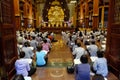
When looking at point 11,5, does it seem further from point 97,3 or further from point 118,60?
point 97,3

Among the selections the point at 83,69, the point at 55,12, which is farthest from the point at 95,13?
the point at 83,69

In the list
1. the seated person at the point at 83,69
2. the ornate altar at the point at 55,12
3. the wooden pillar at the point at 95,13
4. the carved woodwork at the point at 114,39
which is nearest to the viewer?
the seated person at the point at 83,69

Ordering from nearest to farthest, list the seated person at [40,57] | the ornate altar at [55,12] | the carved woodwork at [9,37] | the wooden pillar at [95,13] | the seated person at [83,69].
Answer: the seated person at [83,69] < the carved woodwork at [9,37] < the seated person at [40,57] < the wooden pillar at [95,13] < the ornate altar at [55,12]

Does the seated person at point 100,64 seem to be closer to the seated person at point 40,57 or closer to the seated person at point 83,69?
the seated person at point 83,69

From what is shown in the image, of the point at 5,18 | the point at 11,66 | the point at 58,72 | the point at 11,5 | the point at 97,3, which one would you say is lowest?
the point at 58,72

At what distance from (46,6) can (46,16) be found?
5.04ft

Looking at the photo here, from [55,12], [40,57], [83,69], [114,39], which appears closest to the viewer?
[83,69]

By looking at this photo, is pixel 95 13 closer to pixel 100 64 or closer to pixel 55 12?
pixel 100 64

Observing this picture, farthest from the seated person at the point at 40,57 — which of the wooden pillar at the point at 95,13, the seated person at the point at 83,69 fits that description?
the wooden pillar at the point at 95,13

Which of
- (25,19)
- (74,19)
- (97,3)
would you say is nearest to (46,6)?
(74,19)

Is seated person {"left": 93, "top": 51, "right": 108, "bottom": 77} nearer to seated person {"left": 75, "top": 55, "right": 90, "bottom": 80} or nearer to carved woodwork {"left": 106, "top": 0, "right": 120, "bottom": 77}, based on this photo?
carved woodwork {"left": 106, "top": 0, "right": 120, "bottom": 77}

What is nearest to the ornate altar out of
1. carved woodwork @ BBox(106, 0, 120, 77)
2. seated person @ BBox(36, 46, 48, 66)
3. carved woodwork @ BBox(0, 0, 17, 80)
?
seated person @ BBox(36, 46, 48, 66)

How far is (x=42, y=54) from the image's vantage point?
21.4 feet

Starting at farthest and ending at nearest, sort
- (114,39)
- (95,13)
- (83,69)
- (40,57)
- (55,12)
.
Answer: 1. (55,12)
2. (95,13)
3. (40,57)
4. (114,39)
5. (83,69)
